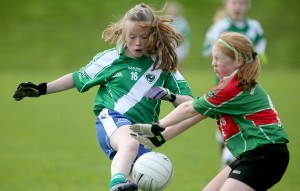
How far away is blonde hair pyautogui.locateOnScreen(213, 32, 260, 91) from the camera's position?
5.04 metres

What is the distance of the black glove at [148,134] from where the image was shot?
5145 millimetres

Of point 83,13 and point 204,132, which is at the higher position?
point 83,13

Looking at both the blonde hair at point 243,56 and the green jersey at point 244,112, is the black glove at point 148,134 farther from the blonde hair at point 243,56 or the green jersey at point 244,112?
the blonde hair at point 243,56

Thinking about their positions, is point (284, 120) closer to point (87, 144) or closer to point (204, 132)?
point (204, 132)

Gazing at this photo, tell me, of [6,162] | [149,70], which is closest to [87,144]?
[6,162]

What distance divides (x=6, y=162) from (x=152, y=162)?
4776mm

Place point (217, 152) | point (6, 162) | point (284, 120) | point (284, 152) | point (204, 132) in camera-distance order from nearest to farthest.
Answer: point (284, 152), point (6, 162), point (217, 152), point (204, 132), point (284, 120)

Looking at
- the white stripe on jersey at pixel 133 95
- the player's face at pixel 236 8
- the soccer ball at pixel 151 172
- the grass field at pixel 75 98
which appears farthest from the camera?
the player's face at pixel 236 8

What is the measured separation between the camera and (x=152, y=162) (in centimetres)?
525

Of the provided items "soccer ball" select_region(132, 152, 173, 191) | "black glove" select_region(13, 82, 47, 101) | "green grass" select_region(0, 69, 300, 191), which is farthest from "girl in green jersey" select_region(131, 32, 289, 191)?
"green grass" select_region(0, 69, 300, 191)

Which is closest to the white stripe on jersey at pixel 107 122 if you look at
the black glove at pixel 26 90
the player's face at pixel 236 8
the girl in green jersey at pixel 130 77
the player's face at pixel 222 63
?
the girl in green jersey at pixel 130 77

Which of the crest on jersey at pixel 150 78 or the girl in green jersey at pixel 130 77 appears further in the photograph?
the crest on jersey at pixel 150 78

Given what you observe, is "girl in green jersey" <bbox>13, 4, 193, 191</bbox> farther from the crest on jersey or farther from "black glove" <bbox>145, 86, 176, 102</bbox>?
"black glove" <bbox>145, 86, 176, 102</bbox>

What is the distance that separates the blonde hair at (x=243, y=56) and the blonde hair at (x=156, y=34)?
31.9 inches
